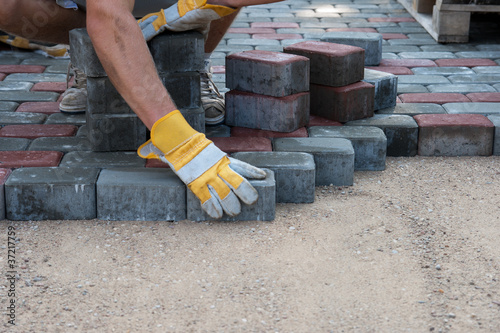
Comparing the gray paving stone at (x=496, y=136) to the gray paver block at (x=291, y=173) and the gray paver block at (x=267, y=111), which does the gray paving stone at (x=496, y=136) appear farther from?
the gray paver block at (x=291, y=173)

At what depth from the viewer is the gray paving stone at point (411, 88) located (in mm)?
3637

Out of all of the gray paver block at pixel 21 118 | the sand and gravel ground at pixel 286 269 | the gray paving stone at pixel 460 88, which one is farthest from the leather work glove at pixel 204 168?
the gray paving stone at pixel 460 88

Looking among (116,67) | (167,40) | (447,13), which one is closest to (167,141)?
(116,67)

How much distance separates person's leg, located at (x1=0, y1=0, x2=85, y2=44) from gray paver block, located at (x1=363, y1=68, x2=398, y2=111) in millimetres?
1418

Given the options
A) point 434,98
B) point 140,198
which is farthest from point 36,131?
point 434,98

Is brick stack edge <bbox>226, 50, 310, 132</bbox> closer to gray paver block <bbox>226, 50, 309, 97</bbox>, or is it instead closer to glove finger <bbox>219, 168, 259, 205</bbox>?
gray paver block <bbox>226, 50, 309, 97</bbox>

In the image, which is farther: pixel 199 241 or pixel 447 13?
pixel 447 13

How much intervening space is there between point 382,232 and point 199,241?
2.10 feet

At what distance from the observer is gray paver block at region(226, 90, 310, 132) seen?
2928 mm

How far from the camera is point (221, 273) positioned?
2139 millimetres

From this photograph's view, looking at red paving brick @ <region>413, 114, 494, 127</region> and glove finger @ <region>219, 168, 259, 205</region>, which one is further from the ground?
red paving brick @ <region>413, 114, 494, 127</region>

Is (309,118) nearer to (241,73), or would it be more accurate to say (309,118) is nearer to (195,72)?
(241,73)

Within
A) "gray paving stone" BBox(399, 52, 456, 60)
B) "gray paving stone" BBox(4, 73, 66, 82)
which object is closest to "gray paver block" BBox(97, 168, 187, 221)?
"gray paving stone" BBox(4, 73, 66, 82)

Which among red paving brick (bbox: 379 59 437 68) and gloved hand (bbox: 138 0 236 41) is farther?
red paving brick (bbox: 379 59 437 68)
